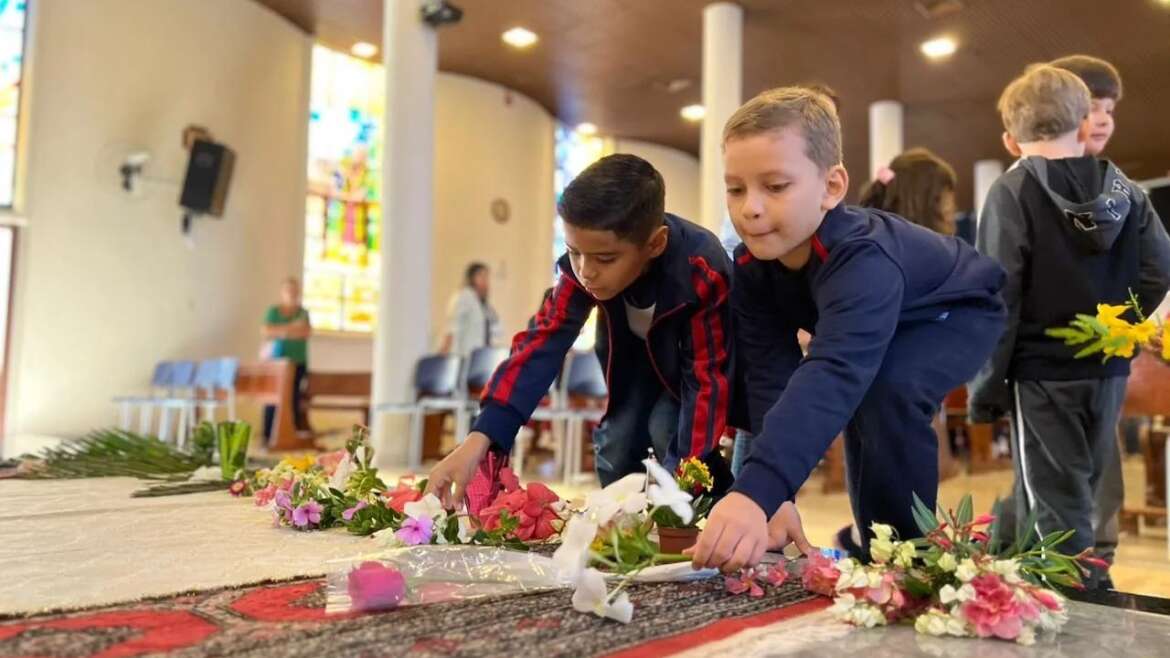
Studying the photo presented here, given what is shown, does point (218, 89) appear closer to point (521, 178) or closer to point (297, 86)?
point (297, 86)

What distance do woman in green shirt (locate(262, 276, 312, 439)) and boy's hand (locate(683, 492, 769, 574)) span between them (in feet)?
23.8

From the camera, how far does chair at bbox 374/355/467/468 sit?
6.71m

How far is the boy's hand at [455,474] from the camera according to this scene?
6.31ft

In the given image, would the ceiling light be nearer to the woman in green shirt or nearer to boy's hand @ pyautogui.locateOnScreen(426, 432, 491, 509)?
the woman in green shirt

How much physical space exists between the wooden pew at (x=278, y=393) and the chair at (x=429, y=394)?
0.90 meters

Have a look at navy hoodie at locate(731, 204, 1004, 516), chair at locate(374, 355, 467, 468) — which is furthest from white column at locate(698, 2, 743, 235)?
navy hoodie at locate(731, 204, 1004, 516)

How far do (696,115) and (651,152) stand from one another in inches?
72.4

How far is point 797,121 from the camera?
155 centimetres

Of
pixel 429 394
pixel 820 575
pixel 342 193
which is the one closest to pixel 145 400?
pixel 429 394

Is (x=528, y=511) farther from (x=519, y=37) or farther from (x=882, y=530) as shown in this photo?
(x=519, y=37)

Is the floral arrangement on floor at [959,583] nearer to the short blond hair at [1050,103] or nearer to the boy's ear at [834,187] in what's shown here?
the boy's ear at [834,187]

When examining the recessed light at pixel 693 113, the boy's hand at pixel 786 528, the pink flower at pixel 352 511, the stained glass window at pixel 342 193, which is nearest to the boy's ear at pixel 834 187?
Result: the boy's hand at pixel 786 528

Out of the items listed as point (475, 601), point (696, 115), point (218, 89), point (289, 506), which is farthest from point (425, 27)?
point (475, 601)

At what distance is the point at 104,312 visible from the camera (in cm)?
848
